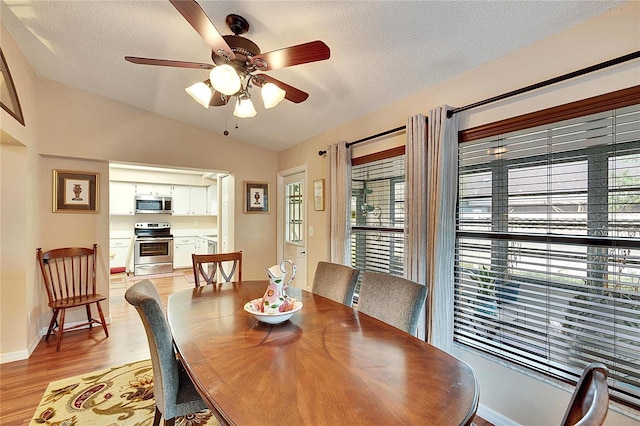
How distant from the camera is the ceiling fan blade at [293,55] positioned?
149 centimetres

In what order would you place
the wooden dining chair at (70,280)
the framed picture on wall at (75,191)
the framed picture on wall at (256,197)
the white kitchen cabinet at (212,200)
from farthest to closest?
the white kitchen cabinet at (212,200) → the framed picture on wall at (256,197) → the framed picture on wall at (75,191) → the wooden dining chair at (70,280)

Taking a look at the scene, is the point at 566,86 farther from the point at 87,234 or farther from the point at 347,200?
the point at 87,234

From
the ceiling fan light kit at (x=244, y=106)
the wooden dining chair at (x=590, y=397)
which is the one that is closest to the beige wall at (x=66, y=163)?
the ceiling fan light kit at (x=244, y=106)

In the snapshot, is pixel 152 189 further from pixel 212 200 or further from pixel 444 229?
pixel 444 229

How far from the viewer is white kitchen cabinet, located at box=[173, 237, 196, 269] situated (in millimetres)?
7044

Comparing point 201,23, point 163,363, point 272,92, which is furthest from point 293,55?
point 163,363

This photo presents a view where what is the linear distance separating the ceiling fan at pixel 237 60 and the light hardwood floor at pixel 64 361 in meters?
2.45

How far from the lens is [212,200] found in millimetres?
7520

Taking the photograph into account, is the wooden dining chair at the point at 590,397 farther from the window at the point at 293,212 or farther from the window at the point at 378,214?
the window at the point at 293,212

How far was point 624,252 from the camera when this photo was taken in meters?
1.45

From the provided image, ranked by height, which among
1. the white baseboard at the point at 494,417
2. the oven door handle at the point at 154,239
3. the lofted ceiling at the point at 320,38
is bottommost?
the white baseboard at the point at 494,417

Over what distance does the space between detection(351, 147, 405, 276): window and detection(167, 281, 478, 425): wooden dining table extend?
1235mm

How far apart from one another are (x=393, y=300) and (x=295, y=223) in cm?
292

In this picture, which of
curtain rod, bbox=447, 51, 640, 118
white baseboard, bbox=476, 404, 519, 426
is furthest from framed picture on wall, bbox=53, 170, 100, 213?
white baseboard, bbox=476, 404, 519, 426
